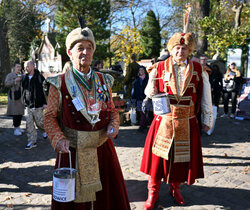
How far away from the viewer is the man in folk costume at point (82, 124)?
2.26 meters

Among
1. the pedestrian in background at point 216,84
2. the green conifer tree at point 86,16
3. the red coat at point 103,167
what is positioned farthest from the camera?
the green conifer tree at point 86,16

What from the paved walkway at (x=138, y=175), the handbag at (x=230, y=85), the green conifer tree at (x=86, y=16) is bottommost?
the paved walkway at (x=138, y=175)

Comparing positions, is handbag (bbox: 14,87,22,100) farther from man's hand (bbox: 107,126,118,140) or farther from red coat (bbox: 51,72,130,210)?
man's hand (bbox: 107,126,118,140)

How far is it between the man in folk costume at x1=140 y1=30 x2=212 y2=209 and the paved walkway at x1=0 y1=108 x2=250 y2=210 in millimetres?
556

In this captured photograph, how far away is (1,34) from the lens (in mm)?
19562

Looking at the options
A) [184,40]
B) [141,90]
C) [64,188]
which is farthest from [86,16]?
[64,188]

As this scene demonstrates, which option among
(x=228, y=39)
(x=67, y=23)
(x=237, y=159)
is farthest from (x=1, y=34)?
(x=237, y=159)

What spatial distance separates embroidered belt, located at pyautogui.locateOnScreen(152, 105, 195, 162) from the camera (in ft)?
10.6

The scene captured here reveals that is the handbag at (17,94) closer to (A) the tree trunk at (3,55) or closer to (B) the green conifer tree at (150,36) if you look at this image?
(A) the tree trunk at (3,55)

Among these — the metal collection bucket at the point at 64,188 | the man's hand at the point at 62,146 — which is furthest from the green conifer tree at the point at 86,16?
the metal collection bucket at the point at 64,188

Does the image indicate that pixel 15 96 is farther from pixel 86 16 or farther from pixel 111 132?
pixel 86 16

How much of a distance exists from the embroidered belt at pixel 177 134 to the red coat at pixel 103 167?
0.96m

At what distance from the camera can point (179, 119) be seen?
3.24 metres

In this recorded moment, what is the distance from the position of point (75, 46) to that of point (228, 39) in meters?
10.8
